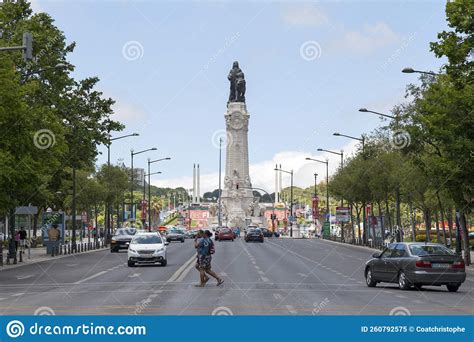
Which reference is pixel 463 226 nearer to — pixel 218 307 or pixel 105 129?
pixel 105 129

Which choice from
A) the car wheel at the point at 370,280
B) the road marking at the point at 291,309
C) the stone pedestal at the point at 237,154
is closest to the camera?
the road marking at the point at 291,309

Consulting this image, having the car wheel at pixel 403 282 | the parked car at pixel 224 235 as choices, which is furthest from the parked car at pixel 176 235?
the car wheel at pixel 403 282

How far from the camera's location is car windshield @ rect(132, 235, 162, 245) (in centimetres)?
4150

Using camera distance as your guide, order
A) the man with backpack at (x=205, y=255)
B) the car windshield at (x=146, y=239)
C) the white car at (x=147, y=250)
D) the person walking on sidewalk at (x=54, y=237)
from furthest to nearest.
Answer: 1. the person walking on sidewalk at (x=54, y=237)
2. the car windshield at (x=146, y=239)
3. the white car at (x=147, y=250)
4. the man with backpack at (x=205, y=255)

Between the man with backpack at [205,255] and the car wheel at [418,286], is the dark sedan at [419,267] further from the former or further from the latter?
the man with backpack at [205,255]

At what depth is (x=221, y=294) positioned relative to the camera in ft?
78.3

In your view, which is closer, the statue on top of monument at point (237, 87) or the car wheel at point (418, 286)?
the car wheel at point (418, 286)

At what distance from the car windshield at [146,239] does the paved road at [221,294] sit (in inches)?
118

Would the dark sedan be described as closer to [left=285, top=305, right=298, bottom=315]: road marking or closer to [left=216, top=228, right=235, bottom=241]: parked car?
[left=285, top=305, right=298, bottom=315]: road marking

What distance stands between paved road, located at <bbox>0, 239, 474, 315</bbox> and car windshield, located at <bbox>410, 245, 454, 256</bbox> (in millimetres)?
1138

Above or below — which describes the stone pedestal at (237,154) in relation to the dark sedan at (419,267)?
above

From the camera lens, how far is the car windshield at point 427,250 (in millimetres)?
27123

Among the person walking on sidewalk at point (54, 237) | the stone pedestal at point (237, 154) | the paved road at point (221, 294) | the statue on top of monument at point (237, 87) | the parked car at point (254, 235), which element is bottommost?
the paved road at point (221, 294)

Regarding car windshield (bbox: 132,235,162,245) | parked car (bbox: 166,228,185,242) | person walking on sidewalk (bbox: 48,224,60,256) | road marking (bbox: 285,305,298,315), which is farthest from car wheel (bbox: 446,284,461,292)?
parked car (bbox: 166,228,185,242)
